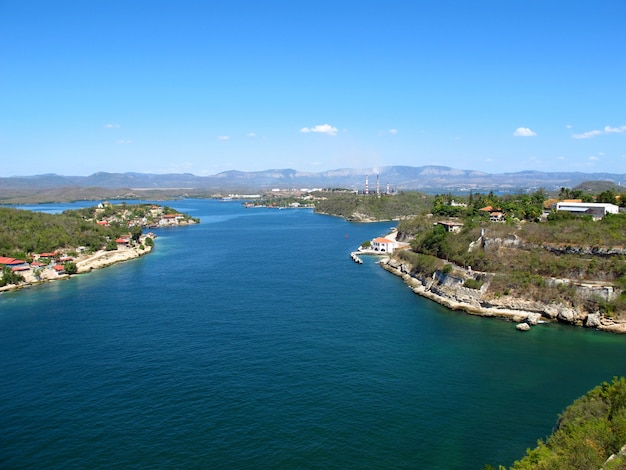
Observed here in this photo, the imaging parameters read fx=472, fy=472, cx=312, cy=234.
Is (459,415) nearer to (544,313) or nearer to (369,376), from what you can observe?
Result: (369,376)

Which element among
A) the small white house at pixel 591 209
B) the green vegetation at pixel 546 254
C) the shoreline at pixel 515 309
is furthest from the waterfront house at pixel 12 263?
the small white house at pixel 591 209

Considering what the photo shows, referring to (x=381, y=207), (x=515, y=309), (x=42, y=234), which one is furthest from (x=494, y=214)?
(x=381, y=207)

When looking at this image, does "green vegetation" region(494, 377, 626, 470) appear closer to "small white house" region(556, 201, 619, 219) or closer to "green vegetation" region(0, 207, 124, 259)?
"small white house" region(556, 201, 619, 219)

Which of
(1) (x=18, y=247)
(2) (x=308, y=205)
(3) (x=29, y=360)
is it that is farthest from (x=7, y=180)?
(3) (x=29, y=360)

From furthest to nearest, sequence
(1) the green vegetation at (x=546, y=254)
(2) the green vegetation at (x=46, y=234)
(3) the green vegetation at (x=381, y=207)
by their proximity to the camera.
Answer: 1. (3) the green vegetation at (x=381, y=207)
2. (2) the green vegetation at (x=46, y=234)
3. (1) the green vegetation at (x=546, y=254)

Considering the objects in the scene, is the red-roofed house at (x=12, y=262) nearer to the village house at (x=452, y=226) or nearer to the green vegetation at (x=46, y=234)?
the green vegetation at (x=46, y=234)
